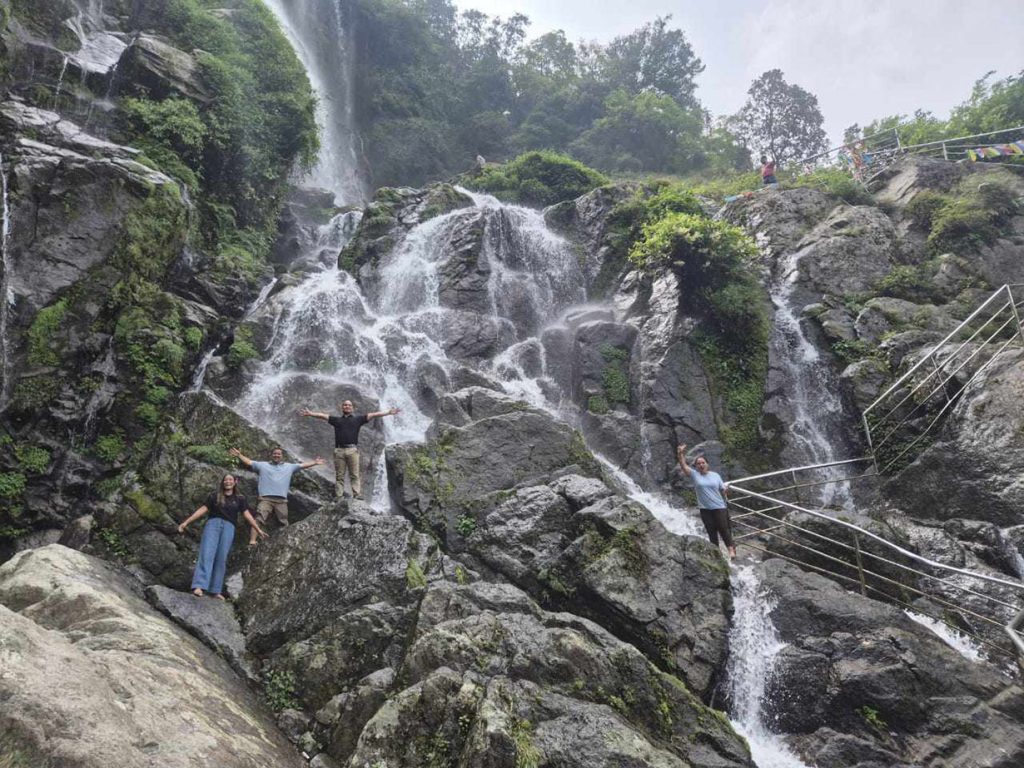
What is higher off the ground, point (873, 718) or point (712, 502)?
point (712, 502)

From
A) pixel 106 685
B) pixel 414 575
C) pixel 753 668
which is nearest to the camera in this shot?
pixel 106 685

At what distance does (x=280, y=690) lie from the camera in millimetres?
5832

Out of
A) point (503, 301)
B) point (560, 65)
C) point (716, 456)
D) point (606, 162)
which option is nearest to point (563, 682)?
point (716, 456)

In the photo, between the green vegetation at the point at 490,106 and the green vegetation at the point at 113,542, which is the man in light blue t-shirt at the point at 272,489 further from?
the green vegetation at the point at 490,106

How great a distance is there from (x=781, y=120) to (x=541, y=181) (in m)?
23.6

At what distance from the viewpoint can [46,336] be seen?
1090cm

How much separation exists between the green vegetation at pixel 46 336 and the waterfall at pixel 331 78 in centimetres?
2137

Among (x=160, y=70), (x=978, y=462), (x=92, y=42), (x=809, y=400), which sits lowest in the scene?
(x=978, y=462)

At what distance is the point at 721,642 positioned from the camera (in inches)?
271

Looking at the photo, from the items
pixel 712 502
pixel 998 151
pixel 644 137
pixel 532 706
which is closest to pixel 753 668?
pixel 712 502

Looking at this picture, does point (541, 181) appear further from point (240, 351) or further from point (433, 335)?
point (240, 351)

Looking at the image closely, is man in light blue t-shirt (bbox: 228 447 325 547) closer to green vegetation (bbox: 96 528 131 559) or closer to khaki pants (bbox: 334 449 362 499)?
khaki pants (bbox: 334 449 362 499)

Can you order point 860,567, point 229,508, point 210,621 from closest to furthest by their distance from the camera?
1. point 210,621
2. point 229,508
3. point 860,567

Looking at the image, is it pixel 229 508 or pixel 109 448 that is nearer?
pixel 229 508
